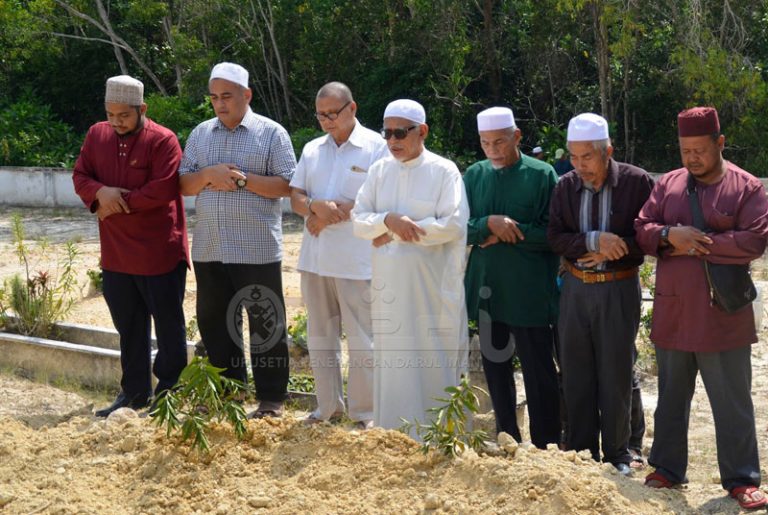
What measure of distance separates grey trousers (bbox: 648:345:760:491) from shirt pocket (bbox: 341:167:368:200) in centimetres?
200

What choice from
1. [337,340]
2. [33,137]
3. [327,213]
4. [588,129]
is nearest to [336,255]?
[327,213]

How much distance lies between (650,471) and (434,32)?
1181 cm

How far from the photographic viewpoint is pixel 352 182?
6.16 metres

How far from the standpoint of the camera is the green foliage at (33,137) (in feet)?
58.3

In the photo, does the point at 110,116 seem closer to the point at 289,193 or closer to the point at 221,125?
the point at 221,125

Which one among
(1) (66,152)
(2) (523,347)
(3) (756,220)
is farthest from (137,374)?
(1) (66,152)

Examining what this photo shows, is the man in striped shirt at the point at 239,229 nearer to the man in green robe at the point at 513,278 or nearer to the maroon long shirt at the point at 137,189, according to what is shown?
the maroon long shirt at the point at 137,189

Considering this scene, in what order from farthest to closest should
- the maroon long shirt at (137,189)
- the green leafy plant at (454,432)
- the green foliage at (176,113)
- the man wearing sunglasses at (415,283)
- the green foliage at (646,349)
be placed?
the green foliage at (176,113), the green foliage at (646,349), the maroon long shirt at (137,189), the man wearing sunglasses at (415,283), the green leafy plant at (454,432)

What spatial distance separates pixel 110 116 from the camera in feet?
20.9

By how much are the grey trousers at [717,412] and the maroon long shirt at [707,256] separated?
0.29 ft

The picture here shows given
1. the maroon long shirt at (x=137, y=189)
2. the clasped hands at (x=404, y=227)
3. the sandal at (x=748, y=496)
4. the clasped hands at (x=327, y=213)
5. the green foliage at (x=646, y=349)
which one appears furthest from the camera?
the green foliage at (x=646, y=349)

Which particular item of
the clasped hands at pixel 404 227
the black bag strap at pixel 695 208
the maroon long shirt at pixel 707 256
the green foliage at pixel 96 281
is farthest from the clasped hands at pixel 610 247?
the green foliage at pixel 96 281

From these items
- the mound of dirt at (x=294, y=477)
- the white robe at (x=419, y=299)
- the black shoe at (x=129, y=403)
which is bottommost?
the black shoe at (x=129, y=403)

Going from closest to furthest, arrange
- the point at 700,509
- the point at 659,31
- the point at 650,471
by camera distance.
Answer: the point at 700,509
the point at 650,471
the point at 659,31
